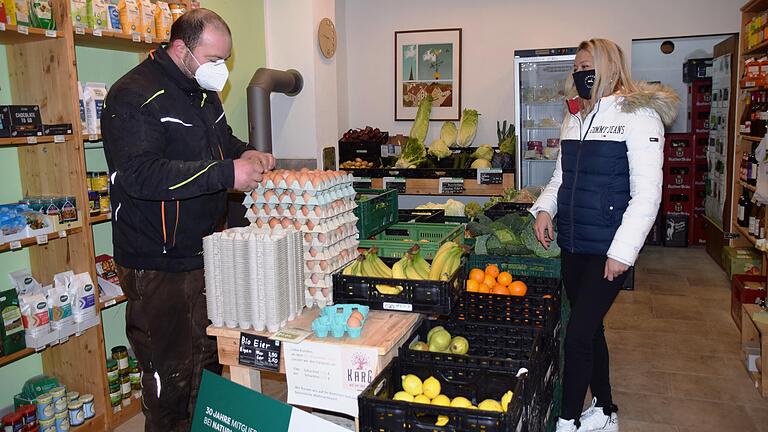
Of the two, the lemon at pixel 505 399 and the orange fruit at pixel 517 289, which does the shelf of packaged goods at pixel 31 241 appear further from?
the lemon at pixel 505 399

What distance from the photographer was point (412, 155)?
6.97 m

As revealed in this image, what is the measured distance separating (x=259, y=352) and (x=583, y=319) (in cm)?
147

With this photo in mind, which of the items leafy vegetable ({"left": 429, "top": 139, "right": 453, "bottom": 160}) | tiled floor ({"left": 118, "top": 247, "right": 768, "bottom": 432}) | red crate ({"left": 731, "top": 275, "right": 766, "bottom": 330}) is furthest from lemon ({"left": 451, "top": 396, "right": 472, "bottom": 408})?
leafy vegetable ({"left": 429, "top": 139, "right": 453, "bottom": 160})

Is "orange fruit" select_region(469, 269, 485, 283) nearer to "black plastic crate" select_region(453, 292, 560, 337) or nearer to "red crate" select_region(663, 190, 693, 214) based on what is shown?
"black plastic crate" select_region(453, 292, 560, 337)

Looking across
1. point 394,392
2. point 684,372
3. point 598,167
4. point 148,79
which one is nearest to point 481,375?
point 394,392

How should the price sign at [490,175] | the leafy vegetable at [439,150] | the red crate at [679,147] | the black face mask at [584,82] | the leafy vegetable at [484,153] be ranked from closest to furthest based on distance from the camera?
the black face mask at [584,82] < the price sign at [490,175] < the leafy vegetable at [484,153] < the leafy vegetable at [439,150] < the red crate at [679,147]

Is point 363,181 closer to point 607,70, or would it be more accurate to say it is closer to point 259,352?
point 607,70

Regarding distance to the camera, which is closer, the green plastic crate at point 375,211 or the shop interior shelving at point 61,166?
the shop interior shelving at point 61,166

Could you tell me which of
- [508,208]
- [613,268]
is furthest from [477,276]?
[508,208]

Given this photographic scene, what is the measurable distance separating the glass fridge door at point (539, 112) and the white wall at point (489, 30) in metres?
0.39

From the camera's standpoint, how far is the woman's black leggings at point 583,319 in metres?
2.89

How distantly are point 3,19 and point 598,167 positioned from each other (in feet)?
9.23

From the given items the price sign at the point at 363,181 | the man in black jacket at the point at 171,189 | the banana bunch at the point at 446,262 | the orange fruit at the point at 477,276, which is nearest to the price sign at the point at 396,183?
the price sign at the point at 363,181

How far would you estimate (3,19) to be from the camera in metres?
3.02
